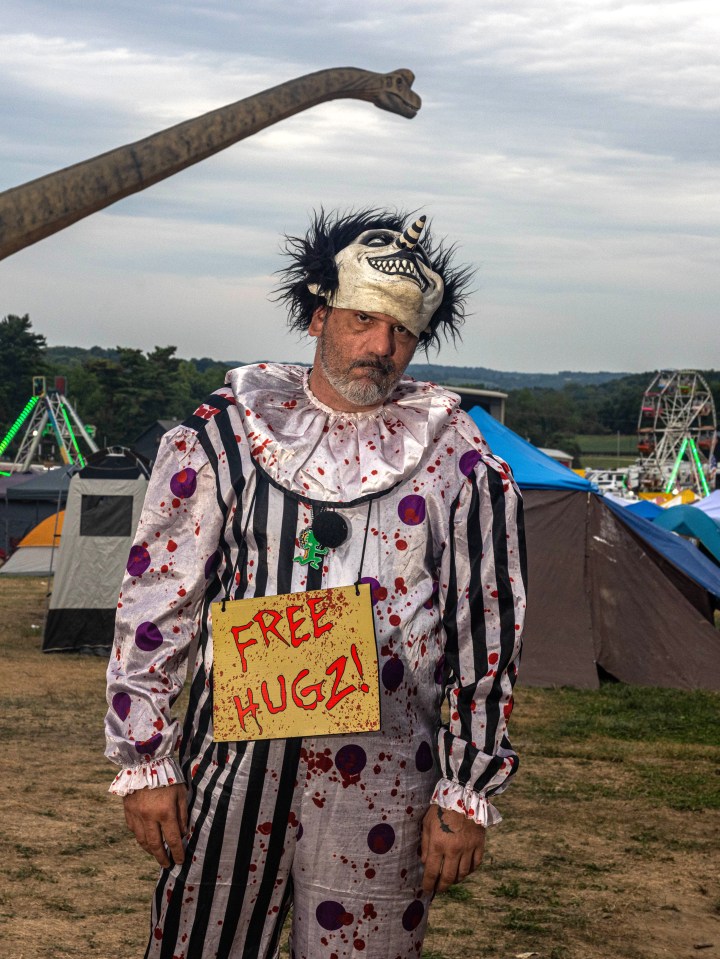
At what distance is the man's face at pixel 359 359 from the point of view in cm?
229

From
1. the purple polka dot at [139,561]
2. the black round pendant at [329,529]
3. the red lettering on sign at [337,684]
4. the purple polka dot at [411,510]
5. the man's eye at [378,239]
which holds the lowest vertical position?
the red lettering on sign at [337,684]

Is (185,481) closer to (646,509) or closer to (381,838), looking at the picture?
(381,838)

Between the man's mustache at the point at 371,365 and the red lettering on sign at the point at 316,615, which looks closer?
the red lettering on sign at the point at 316,615

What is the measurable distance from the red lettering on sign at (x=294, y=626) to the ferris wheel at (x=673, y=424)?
51278mm

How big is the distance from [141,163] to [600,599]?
6892 mm

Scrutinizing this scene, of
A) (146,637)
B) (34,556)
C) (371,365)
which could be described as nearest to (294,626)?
(146,637)

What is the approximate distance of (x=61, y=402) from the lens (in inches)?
1710

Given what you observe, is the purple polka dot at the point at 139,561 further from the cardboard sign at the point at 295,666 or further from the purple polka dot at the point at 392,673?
the purple polka dot at the point at 392,673

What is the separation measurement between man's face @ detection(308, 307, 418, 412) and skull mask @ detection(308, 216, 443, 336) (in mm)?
21

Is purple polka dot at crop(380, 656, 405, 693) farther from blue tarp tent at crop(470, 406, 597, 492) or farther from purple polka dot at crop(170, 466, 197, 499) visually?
blue tarp tent at crop(470, 406, 597, 492)

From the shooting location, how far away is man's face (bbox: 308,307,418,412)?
90.4 inches

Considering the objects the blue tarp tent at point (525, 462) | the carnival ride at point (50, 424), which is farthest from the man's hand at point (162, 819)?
the carnival ride at point (50, 424)

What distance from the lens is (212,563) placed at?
2203 mm

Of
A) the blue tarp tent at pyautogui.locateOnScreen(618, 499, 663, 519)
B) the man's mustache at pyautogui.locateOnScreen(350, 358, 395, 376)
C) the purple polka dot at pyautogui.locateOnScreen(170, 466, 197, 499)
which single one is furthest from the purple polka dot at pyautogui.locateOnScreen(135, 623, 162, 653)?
the blue tarp tent at pyautogui.locateOnScreen(618, 499, 663, 519)
